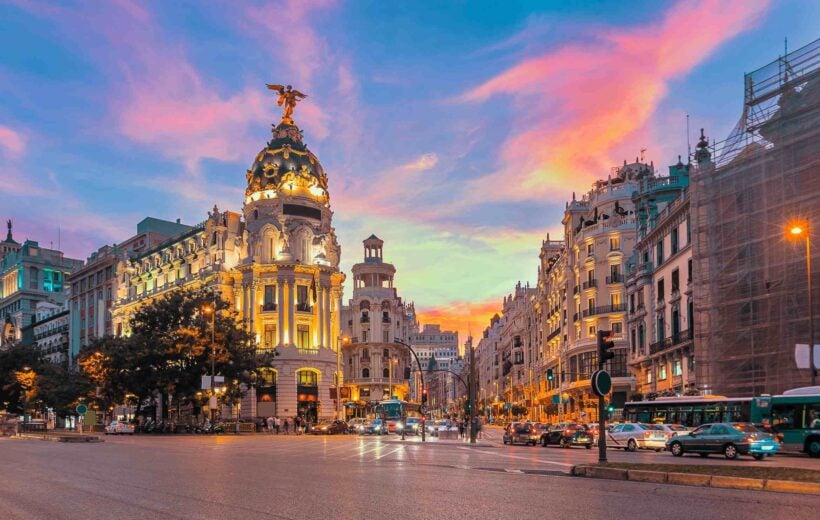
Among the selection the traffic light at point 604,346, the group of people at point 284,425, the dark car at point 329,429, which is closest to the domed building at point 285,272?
the group of people at point 284,425

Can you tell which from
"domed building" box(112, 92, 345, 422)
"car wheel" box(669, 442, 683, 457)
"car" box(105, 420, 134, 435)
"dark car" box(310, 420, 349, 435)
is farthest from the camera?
"domed building" box(112, 92, 345, 422)

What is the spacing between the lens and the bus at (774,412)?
106ft

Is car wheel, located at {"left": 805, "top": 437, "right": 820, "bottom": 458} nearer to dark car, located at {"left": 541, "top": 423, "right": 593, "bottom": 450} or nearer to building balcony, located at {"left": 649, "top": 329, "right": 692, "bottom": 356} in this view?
dark car, located at {"left": 541, "top": 423, "right": 593, "bottom": 450}

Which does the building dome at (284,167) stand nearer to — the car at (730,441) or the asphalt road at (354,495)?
the car at (730,441)

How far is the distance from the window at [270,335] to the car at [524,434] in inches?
1694

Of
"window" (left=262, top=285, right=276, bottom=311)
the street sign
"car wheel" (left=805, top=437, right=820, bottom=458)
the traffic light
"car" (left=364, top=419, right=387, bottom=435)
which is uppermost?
"window" (left=262, top=285, right=276, bottom=311)

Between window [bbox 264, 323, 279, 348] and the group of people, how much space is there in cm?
831

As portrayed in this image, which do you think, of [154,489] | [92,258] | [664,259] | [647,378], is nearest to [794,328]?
[664,259]

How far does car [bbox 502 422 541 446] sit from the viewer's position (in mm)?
45312

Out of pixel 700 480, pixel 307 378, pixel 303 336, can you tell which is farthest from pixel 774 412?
pixel 303 336

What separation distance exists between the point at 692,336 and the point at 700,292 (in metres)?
4.05

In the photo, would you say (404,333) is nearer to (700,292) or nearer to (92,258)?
(92,258)

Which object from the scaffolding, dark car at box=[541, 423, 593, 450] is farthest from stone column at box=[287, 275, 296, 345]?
the scaffolding

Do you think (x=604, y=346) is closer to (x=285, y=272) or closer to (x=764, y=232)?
(x=764, y=232)
